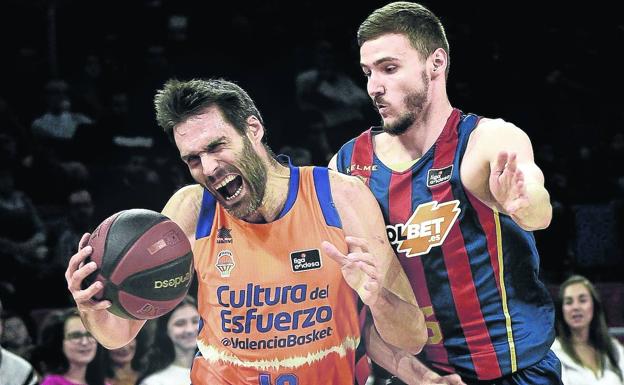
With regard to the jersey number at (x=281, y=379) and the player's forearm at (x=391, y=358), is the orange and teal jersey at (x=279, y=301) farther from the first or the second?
the player's forearm at (x=391, y=358)

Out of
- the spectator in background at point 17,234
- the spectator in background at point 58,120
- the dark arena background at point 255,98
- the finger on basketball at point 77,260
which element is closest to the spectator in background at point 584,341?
the dark arena background at point 255,98

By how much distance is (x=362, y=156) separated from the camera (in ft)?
11.9

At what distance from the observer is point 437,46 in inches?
138

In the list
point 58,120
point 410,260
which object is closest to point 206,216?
point 410,260

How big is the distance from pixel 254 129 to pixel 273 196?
0.24 metres

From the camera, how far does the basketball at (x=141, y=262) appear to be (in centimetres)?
314

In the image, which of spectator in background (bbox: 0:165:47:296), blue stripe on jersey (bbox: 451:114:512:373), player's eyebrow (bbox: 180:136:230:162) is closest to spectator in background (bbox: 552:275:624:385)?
blue stripe on jersey (bbox: 451:114:512:373)

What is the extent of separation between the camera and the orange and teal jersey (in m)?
3.30

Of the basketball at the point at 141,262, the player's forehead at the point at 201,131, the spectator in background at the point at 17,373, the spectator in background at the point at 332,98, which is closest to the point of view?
the basketball at the point at 141,262

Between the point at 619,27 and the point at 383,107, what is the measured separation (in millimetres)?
6846

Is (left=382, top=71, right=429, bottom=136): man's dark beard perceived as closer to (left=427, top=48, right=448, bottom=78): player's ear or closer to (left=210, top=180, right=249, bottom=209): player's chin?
(left=427, top=48, right=448, bottom=78): player's ear

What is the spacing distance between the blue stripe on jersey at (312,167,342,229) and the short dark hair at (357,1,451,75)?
0.49 m

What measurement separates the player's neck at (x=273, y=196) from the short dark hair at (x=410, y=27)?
55 cm

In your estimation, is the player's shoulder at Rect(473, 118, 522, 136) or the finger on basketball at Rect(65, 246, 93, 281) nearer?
the finger on basketball at Rect(65, 246, 93, 281)
